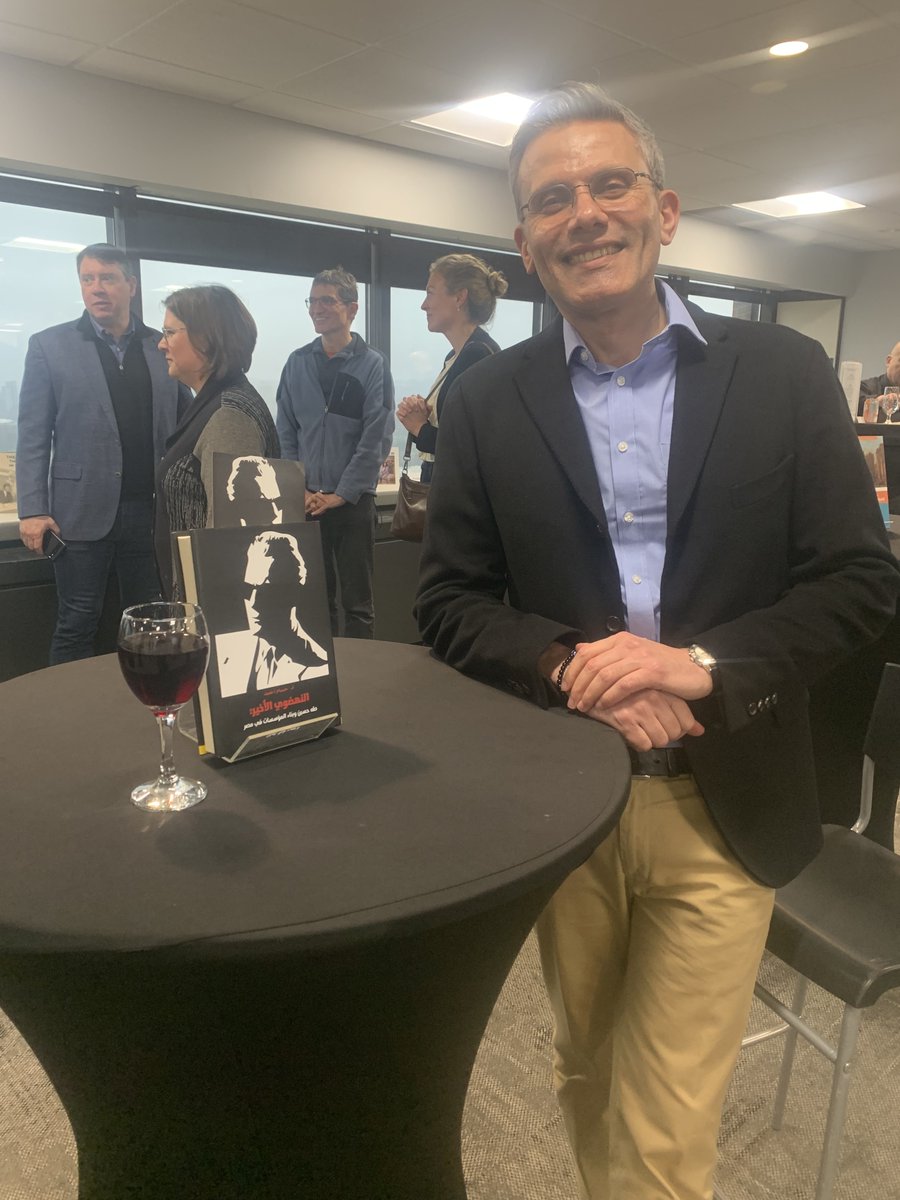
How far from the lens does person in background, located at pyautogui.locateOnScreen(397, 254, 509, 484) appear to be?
123 inches

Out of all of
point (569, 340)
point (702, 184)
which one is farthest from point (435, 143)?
point (569, 340)

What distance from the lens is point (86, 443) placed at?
3.30 m

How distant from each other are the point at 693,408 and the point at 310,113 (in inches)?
167

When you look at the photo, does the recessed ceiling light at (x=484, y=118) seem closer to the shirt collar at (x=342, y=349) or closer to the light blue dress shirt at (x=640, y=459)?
the shirt collar at (x=342, y=349)

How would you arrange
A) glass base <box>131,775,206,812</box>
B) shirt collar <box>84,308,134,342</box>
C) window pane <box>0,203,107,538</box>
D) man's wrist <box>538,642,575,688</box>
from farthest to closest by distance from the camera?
window pane <box>0,203,107,538</box>
shirt collar <box>84,308,134,342</box>
man's wrist <box>538,642,575,688</box>
glass base <box>131,775,206,812</box>

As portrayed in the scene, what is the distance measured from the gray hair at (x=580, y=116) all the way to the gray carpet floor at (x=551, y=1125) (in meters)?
1.62

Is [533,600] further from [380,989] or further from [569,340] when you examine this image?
[380,989]

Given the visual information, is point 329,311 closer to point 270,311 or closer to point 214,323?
point 214,323

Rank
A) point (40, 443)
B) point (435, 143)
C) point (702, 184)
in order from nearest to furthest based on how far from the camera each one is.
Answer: point (40, 443), point (435, 143), point (702, 184)

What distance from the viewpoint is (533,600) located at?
1.24 m

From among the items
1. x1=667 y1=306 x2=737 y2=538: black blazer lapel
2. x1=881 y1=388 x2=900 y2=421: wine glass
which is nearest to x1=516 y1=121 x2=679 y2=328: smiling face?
x1=667 y1=306 x2=737 y2=538: black blazer lapel

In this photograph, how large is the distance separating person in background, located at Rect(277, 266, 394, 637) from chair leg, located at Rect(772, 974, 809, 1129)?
2.39 metres

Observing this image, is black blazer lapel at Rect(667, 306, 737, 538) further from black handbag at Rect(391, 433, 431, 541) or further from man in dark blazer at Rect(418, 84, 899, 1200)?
black handbag at Rect(391, 433, 431, 541)

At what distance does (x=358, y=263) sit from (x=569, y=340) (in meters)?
4.90
